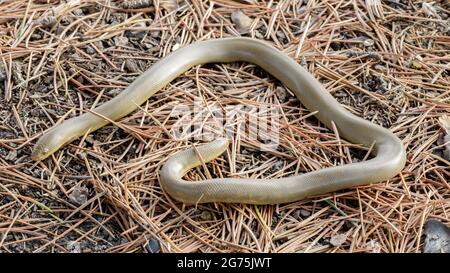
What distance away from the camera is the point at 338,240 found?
296 centimetres

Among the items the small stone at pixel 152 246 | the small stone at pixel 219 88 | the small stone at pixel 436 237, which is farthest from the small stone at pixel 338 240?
the small stone at pixel 219 88

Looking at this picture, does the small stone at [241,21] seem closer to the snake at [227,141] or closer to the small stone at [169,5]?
the snake at [227,141]

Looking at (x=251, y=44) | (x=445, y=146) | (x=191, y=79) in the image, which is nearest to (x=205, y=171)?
(x=191, y=79)

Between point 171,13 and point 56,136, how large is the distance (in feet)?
3.83

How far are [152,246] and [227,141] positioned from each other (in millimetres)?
705

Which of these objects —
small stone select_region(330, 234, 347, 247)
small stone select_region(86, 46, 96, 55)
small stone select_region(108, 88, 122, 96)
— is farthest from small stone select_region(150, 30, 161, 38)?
small stone select_region(330, 234, 347, 247)

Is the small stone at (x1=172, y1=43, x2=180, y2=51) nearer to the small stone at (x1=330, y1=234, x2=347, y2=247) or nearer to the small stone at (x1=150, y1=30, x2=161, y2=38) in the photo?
the small stone at (x1=150, y1=30, x2=161, y2=38)

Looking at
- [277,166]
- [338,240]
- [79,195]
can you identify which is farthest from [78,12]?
[338,240]

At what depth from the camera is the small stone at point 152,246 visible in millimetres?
2930

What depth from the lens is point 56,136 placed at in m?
3.38

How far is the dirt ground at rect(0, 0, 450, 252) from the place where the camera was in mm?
→ 3021
